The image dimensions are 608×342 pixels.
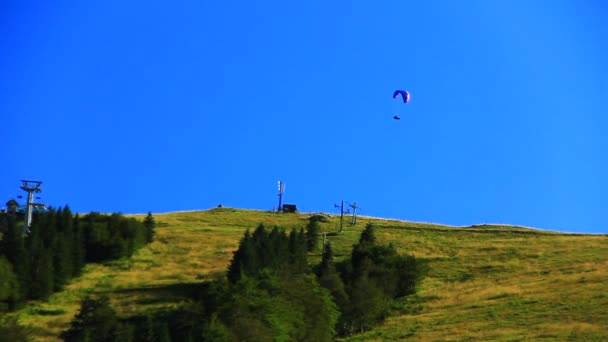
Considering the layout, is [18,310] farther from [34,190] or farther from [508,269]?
[508,269]

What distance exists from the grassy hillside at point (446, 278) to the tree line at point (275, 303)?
8.14 ft

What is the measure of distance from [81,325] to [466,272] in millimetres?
48695

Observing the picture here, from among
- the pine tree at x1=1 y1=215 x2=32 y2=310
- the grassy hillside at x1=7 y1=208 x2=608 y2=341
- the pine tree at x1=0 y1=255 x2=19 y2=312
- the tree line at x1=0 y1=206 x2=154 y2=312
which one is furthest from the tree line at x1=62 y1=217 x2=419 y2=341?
the pine tree at x1=1 y1=215 x2=32 y2=310

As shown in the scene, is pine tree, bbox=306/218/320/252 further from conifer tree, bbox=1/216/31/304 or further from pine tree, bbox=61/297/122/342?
pine tree, bbox=61/297/122/342

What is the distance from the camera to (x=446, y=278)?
9500 centimetres

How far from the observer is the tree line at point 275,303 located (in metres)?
59.2

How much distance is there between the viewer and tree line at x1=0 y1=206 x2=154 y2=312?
8194cm

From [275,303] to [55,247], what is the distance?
109ft

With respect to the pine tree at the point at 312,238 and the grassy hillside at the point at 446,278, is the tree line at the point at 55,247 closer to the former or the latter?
the grassy hillside at the point at 446,278

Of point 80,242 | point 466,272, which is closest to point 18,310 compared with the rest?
point 80,242

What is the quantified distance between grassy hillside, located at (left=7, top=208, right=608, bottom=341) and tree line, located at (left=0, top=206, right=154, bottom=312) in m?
1.54

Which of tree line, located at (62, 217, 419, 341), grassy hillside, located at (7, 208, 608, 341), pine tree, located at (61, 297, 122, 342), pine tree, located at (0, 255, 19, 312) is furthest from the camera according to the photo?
pine tree, located at (0, 255, 19, 312)

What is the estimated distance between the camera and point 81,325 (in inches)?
2343

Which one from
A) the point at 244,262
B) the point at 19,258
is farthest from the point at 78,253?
the point at 244,262
